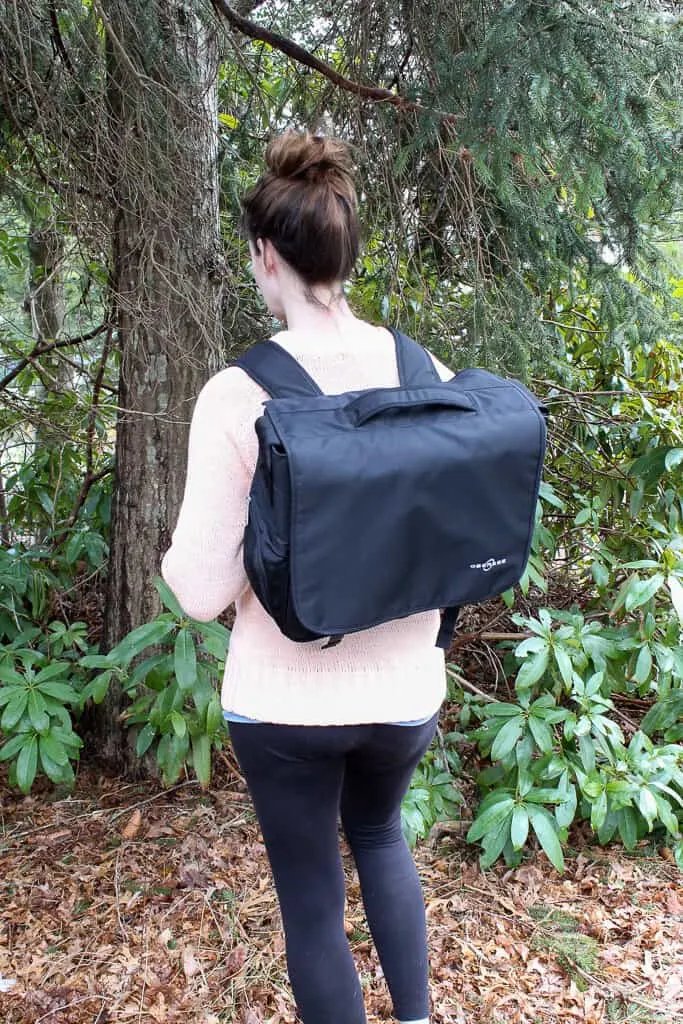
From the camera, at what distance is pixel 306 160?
3.84 ft

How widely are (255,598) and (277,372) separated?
35cm

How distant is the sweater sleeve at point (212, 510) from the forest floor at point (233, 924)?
1.19 meters

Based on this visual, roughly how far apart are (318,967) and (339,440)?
2.88ft

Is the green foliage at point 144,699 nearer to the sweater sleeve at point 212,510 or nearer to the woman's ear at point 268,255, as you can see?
the sweater sleeve at point 212,510

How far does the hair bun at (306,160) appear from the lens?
117 cm

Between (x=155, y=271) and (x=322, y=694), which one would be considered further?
(x=155, y=271)

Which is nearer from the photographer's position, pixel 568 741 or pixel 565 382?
pixel 568 741

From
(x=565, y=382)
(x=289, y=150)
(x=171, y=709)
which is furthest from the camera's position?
(x=565, y=382)

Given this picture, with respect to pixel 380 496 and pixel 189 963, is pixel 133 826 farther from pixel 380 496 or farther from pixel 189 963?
pixel 380 496

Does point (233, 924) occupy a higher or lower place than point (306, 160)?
lower

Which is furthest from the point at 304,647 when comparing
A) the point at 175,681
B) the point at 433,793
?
the point at 433,793

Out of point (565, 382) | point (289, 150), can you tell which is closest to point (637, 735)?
point (565, 382)

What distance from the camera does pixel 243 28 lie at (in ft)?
7.13

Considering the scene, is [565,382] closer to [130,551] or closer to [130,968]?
[130,551]
